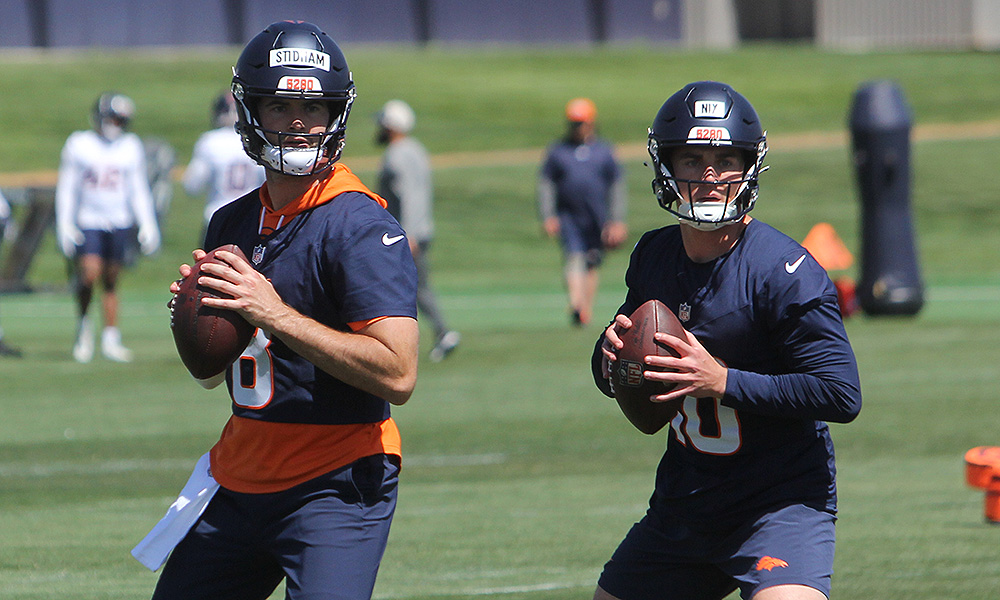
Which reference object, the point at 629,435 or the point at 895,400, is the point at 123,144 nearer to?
the point at 629,435

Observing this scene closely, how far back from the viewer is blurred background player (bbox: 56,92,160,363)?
550 inches

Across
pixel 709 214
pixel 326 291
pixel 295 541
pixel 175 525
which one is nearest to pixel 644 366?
pixel 709 214

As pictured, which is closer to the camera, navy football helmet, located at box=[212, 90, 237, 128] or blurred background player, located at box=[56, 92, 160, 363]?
navy football helmet, located at box=[212, 90, 237, 128]

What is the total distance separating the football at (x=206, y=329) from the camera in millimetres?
4051

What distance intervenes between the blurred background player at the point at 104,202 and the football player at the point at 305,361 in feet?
32.8

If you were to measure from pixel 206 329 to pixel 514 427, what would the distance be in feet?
22.5

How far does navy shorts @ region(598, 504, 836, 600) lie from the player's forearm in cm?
97

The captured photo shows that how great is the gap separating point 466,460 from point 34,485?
2.73 metres

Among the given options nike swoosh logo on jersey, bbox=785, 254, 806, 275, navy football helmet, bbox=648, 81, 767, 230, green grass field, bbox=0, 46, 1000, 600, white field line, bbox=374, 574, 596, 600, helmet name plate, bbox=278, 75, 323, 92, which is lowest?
green grass field, bbox=0, 46, 1000, 600

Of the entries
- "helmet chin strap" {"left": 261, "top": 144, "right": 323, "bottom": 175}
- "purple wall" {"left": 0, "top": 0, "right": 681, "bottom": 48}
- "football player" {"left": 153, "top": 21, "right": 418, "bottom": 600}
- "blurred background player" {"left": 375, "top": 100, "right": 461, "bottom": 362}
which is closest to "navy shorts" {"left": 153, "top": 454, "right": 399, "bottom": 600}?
"football player" {"left": 153, "top": 21, "right": 418, "bottom": 600}

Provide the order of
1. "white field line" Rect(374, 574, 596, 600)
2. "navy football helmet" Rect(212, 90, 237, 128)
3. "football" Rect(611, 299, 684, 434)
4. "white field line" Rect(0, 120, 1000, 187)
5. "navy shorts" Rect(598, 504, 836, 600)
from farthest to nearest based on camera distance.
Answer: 1. "white field line" Rect(0, 120, 1000, 187)
2. "navy football helmet" Rect(212, 90, 237, 128)
3. "white field line" Rect(374, 574, 596, 600)
4. "football" Rect(611, 299, 684, 434)
5. "navy shorts" Rect(598, 504, 836, 600)

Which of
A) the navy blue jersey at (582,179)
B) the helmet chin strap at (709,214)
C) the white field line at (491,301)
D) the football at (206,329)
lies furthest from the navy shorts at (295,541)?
the white field line at (491,301)

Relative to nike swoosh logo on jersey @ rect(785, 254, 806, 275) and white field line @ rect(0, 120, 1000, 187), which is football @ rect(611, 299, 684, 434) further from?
white field line @ rect(0, 120, 1000, 187)

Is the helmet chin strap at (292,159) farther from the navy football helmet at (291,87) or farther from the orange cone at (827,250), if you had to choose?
the orange cone at (827,250)
